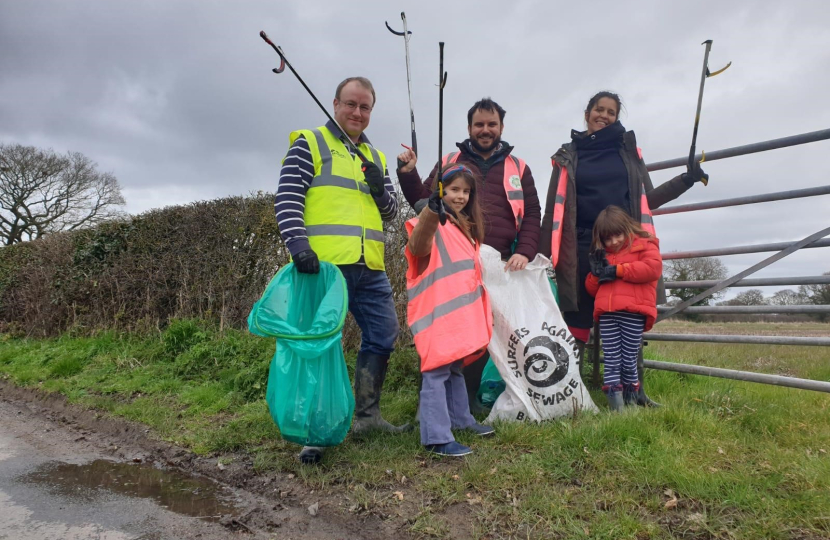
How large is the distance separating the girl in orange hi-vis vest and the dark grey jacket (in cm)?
70

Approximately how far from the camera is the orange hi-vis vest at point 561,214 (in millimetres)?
3535

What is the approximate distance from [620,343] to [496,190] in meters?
1.29

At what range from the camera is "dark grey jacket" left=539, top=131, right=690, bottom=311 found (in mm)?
3564

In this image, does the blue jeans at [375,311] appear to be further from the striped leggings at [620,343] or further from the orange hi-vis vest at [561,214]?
the striped leggings at [620,343]

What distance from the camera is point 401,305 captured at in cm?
526

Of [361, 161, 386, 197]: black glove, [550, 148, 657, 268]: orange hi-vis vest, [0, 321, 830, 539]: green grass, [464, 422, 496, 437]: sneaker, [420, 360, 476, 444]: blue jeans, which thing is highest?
[361, 161, 386, 197]: black glove

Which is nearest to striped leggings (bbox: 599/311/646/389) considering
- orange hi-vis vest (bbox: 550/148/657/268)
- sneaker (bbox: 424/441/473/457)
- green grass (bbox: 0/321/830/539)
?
green grass (bbox: 0/321/830/539)

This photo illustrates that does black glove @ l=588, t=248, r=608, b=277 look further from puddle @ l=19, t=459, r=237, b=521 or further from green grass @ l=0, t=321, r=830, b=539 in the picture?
puddle @ l=19, t=459, r=237, b=521

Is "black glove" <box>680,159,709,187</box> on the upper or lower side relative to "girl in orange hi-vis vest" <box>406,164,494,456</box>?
upper

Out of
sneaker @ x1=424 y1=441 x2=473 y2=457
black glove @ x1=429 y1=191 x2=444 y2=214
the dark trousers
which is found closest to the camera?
black glove @ x1=429 y1=191 x2=444 y2=214

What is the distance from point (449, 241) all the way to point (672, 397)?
6.51 ft

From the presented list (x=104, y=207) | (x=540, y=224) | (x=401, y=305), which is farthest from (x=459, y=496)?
(x=104, y=207)

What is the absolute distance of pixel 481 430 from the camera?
303 cm

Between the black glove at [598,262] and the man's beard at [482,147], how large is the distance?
99 centimetres
